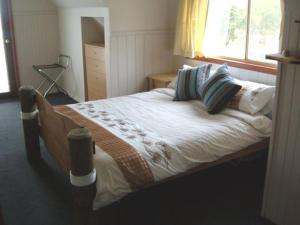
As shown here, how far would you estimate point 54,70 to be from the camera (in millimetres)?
5766

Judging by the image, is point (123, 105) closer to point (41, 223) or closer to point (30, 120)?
point (30, 120)

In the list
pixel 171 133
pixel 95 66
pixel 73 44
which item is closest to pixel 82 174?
→ pixel 171 133

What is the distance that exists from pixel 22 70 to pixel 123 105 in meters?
2.93

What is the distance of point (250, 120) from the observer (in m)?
2.82

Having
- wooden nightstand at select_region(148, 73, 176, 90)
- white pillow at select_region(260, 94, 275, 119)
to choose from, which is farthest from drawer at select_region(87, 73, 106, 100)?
white pillow at select_region(260, 94, 275, 119)

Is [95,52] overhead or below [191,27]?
below

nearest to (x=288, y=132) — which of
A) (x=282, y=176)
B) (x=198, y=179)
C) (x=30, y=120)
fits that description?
(x=282, y=176)

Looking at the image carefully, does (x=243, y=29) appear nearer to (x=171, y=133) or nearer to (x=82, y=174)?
(x=171, y=133)

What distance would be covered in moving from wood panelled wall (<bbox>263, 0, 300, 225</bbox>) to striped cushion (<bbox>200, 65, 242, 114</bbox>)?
797 mm

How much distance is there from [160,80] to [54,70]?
2.37m

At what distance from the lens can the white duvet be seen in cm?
215

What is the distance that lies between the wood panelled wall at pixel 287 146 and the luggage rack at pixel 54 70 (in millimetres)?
3936

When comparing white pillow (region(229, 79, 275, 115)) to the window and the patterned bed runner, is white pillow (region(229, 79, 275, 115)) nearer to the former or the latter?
the window

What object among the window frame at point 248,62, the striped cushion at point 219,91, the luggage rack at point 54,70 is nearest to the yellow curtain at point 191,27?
the window frame at point 248,62
